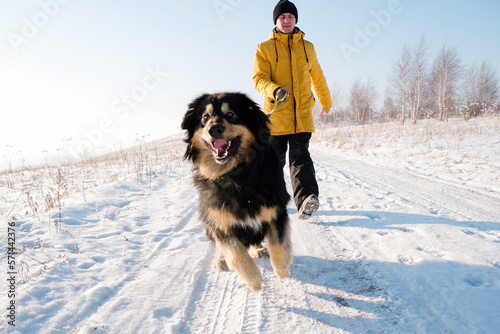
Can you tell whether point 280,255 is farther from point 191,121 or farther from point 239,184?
point 191,121

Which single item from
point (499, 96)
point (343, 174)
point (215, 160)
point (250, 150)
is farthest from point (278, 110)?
point (499, 96)

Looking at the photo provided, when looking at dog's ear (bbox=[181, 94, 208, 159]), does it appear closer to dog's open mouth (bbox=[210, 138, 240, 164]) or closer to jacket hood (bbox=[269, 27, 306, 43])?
dog's open mouth (bbox=[210, 138, 240, 164])

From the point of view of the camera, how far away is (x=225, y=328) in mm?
1653

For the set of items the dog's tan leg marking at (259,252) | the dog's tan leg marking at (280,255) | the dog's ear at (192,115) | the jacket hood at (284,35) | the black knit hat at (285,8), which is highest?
the black knit hat at (285,8)

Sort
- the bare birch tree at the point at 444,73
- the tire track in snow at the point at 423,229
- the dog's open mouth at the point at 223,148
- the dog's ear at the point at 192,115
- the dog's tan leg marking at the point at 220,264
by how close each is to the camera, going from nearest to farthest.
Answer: the tire track in snow at the point at 423,229 < the dog's open mouth at the point at 223,148 < the dog's tan leg marking at the point at 220,264 < the dog's ear at the point at 192,115 < the bare birch tree at the point at 444,73

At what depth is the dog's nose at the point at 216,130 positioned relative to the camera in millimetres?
2178

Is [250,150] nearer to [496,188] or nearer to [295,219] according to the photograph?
[295,219]

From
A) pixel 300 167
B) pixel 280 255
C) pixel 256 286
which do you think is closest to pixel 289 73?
pixel 300 167

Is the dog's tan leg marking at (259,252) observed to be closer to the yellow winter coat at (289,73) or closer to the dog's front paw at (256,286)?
the dog's front paw at (256,286)

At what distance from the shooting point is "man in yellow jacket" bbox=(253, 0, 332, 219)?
3096mm

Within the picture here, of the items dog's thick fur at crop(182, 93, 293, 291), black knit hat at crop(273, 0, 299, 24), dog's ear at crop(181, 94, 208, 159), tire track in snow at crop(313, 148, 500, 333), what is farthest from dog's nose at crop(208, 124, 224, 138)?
black knit hat at crop(273, 0, 299, 24)

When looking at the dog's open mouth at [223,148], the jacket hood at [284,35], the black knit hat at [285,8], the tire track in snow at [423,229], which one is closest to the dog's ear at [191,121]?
the dog's open mouth at [223,148]

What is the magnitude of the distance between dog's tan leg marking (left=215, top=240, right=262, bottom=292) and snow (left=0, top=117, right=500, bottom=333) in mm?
121

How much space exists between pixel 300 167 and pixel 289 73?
4.03 ft
